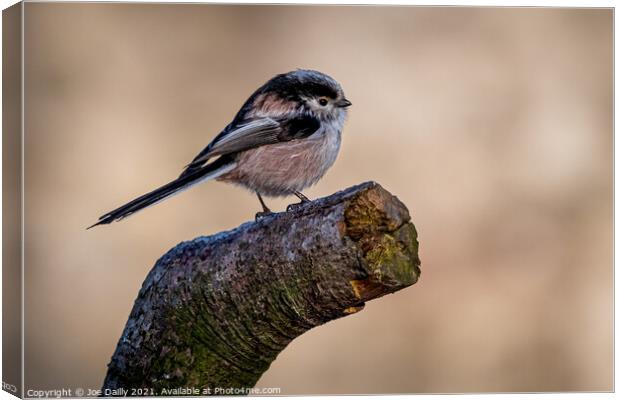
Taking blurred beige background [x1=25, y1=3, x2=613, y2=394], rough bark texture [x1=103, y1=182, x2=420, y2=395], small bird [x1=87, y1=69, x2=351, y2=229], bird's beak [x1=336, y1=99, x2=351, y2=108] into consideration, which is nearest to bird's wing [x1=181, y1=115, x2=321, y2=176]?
small bird [x1=87, y1=69, x2=351, y2=229]


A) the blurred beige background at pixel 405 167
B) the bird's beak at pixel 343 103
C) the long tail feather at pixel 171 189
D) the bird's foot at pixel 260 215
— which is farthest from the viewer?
the blurred beige background at pixel 405 167

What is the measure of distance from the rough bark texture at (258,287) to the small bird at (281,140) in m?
0.75

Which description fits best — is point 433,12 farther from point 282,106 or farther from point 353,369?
point 353,369

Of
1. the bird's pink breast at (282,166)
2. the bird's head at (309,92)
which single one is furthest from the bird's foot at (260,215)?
the bird's head at (309,92)

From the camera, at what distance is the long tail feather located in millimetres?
3006

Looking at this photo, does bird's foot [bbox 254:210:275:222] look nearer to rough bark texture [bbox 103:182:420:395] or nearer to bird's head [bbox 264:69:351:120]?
rough bark texture [bbox 103:182:420:395]

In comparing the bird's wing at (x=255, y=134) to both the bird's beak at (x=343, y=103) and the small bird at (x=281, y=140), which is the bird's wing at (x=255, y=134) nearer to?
the small bird at (x=281, y=140)

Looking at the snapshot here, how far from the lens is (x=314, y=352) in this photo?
15.0 feet

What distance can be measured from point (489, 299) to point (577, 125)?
1.19 meters

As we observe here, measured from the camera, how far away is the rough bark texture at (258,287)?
2.29 meters

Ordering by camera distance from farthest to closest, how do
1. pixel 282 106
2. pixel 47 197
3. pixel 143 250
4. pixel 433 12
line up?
pixel 143 250, pixel 433 12, pixel 47 197, pixel 282 106

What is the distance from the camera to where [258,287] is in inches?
97.5

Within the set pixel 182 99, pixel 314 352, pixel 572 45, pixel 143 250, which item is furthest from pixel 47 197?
pixel 572 45

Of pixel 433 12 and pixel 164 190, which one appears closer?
pixel 164 190
